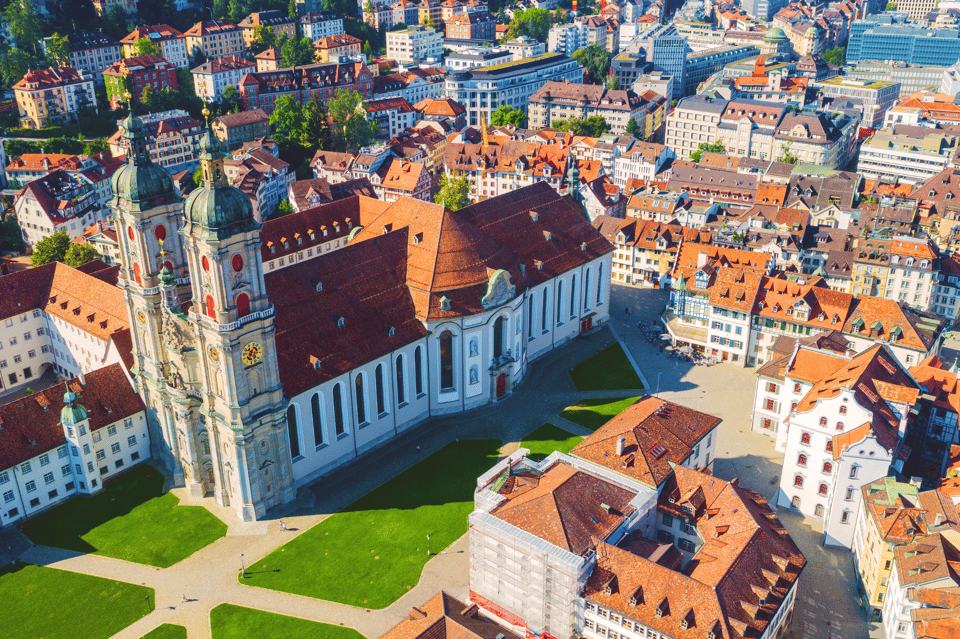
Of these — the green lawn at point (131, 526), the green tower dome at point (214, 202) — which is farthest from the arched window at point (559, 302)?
the green lawn at point (131, 526)

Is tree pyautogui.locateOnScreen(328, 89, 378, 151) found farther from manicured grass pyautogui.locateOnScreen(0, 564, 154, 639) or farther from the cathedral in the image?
manicured grass pyautogui.locateOnScreen(0, 564, 154, 639)

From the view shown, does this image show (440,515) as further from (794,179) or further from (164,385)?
(794,179)

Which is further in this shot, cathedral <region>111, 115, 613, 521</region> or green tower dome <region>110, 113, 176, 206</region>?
green tower dome <region>110, 113, 176, 206</region>

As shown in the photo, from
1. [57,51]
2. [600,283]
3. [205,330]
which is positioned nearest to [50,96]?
[57,51]

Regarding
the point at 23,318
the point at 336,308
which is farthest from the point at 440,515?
the point at 23,318

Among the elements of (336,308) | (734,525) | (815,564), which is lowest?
(815,564)

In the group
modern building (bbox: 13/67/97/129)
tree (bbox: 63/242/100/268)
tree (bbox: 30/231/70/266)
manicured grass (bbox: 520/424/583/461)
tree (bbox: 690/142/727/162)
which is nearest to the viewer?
manicured grass (bbox: 520/424/583/461)

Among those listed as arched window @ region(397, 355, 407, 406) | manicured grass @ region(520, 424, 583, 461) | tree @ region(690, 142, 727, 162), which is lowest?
manicured grass @ region(520, 424, 583, 461)

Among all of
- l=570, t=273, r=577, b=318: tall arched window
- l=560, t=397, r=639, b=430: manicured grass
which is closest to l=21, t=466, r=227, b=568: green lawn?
l=560, t=397, r=639, b=430: manicured grass
